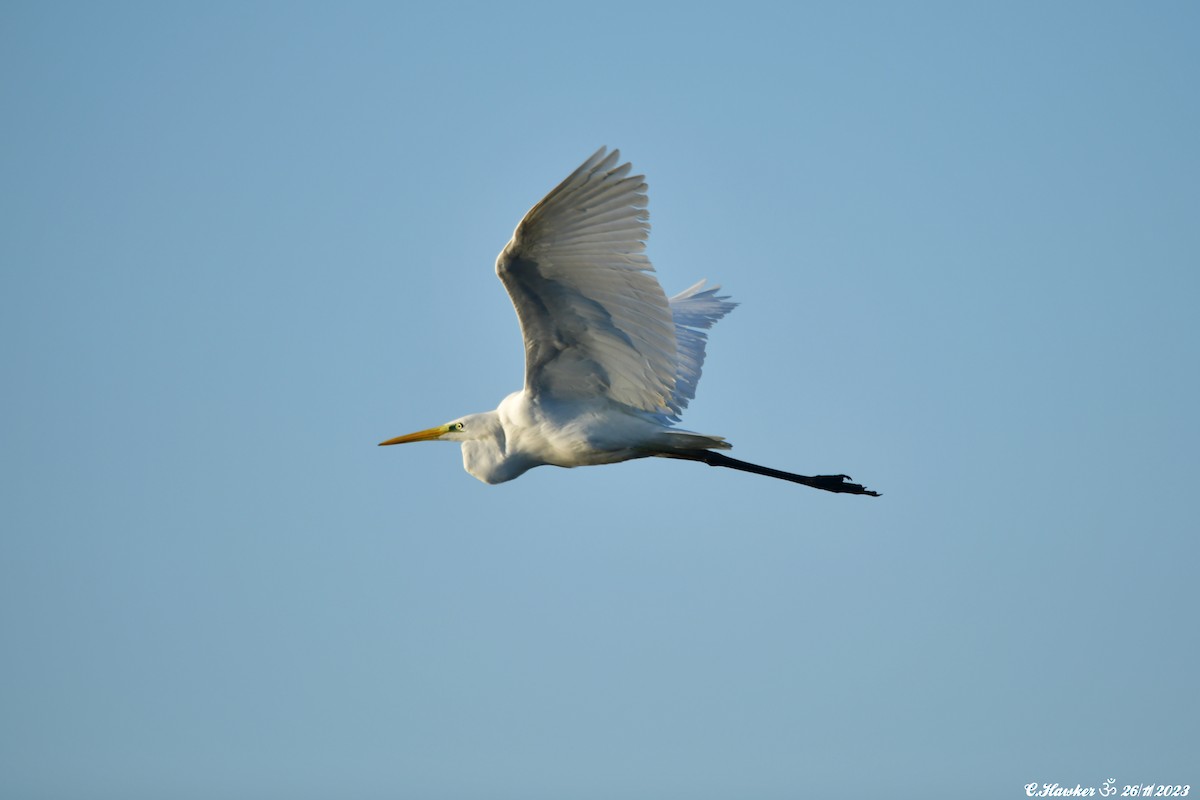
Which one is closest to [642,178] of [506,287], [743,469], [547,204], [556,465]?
[547,204]

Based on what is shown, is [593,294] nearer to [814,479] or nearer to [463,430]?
[463,430]

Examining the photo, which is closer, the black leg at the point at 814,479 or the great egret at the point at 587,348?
the great egret at the point at 587,348

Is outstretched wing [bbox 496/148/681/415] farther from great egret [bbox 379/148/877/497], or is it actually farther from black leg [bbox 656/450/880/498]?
black leg [bbox 656/450/880/498]

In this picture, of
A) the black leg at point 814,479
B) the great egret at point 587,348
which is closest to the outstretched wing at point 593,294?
the great egret at point 587,348

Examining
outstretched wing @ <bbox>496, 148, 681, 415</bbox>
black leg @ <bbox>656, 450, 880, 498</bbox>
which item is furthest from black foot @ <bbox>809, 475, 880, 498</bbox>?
outstretched wing @ <bbox>496, 148, 681, 415</bbox>

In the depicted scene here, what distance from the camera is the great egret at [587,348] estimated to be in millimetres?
9484

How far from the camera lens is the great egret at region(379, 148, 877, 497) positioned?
9.48 metres

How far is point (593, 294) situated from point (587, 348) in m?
0.73

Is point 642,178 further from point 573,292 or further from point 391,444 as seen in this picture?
point 391,444

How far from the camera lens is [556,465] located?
11.5 meters

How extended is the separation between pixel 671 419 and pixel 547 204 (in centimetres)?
272

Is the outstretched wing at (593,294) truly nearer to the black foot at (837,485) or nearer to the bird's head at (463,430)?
the bird's head at (463,430)

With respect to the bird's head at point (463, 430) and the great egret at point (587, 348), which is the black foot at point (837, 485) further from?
the bird's head at point (463, 430)

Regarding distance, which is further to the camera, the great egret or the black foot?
the black foot
